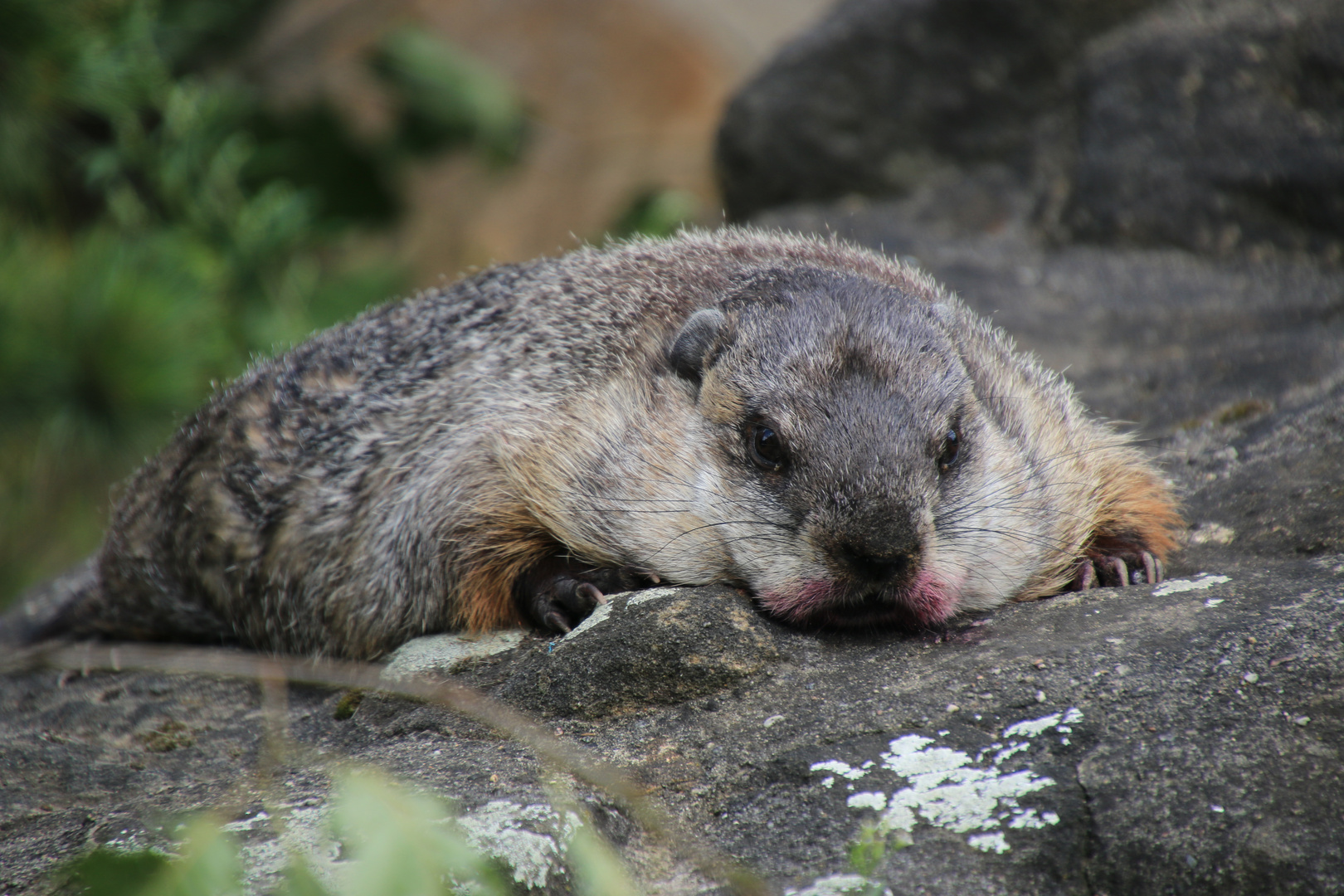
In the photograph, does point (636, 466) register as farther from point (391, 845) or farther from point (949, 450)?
point (391, 845)

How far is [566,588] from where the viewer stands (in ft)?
15.6

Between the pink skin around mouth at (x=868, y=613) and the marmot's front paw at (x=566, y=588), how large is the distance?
63 centimetres

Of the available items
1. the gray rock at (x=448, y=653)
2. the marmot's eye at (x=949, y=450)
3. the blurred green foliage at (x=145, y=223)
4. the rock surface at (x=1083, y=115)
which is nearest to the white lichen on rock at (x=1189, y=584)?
the marmot's eye at (x=949, y=450)

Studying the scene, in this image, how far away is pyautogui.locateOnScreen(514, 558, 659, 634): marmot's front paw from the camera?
4.68 meters

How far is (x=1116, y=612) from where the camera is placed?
4.17 meters

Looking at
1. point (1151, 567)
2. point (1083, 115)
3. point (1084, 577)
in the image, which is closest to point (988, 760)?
point (1084, 577)

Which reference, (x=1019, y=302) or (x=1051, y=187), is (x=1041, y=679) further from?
(x=1051, y=187)

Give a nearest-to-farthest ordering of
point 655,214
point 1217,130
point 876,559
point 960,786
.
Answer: point 960,786 < point 876,559 < point 1217,130 < point 655,214

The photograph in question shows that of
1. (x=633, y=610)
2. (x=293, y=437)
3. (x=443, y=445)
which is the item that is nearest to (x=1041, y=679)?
(x=633, y=610)

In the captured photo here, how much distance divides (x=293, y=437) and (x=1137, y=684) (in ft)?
13.5

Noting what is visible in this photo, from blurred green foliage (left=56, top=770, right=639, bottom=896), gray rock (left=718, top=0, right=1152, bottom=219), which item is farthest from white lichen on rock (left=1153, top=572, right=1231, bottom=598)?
gray rock (left=718, top=0, right=1152, bottom=219)

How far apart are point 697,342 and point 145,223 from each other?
27.2ft

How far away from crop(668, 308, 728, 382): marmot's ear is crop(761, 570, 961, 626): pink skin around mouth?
1.11 meters

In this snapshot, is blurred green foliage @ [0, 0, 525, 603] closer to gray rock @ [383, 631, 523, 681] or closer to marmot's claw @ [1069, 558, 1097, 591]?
gray rock @ [383, 631, 523, 681]
